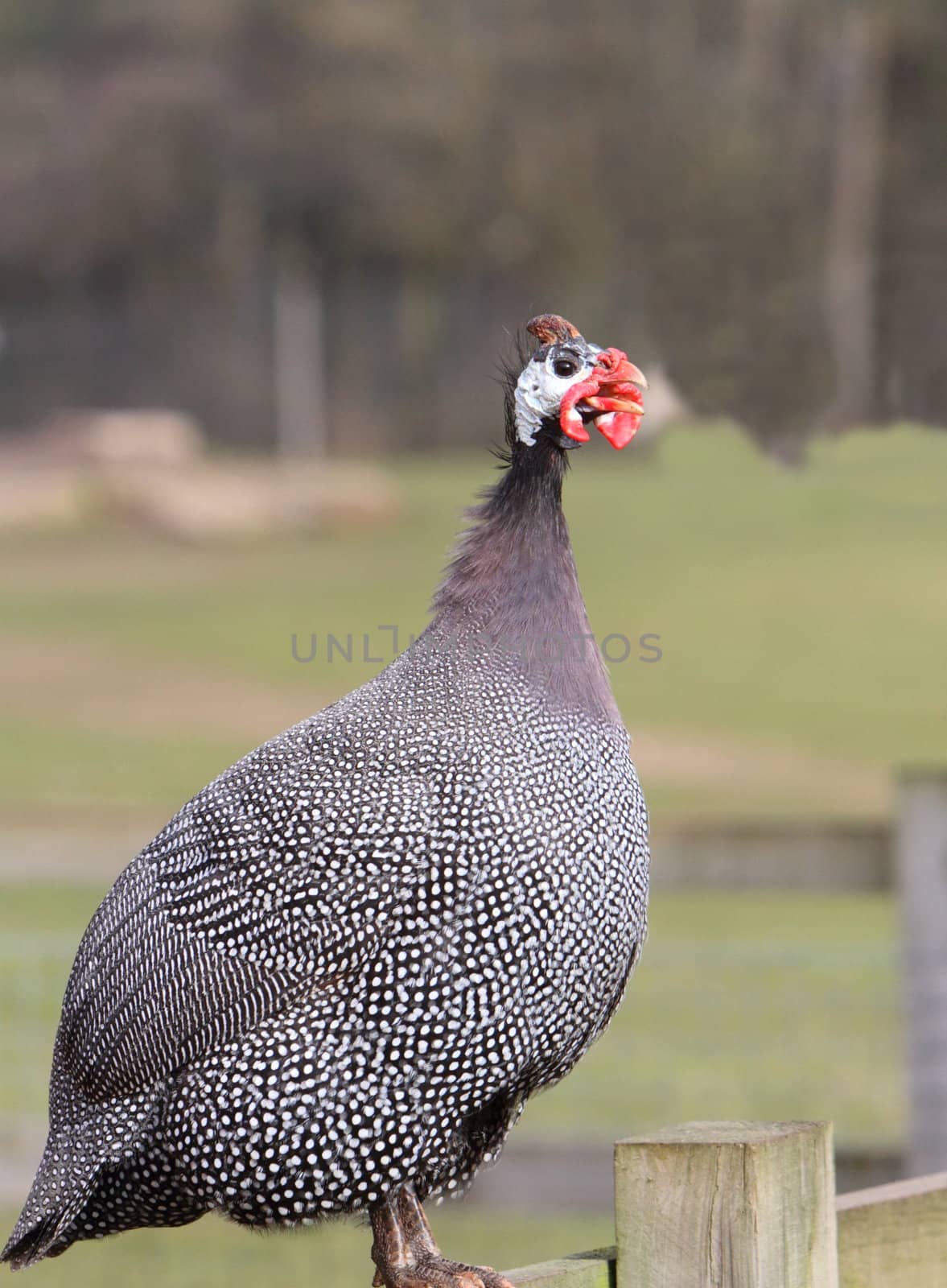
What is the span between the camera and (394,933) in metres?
1.99

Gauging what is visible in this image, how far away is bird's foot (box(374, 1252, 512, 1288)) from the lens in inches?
80.6

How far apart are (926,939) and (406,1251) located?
4.53 ft

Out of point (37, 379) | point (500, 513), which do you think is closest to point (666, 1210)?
point (500, 513)

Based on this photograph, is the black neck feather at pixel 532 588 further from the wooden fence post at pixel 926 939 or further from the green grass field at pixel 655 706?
the wooden fence post at pixel 926 939

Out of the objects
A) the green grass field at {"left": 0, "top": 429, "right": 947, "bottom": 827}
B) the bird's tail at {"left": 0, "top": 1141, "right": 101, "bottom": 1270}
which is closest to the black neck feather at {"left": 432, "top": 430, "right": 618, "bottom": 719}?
the bird's tail at {"left": 0, "top": 1141, "right": 101, "bottom": 1270}

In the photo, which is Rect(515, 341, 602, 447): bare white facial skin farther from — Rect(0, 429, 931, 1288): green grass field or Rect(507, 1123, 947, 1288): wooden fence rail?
Rect(507, 1123, 947, 1288): wooden fence rail

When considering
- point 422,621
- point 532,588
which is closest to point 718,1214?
point 532,588

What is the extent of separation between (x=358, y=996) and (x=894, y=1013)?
4.62 meters

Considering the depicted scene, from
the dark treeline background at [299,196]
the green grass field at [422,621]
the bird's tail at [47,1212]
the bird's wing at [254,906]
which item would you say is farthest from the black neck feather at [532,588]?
the green grass field at [422,621]

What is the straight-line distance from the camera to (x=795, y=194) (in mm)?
4609

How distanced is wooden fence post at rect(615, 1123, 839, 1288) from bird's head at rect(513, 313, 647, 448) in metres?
0.76

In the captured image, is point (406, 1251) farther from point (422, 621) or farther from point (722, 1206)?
point (422, 621)

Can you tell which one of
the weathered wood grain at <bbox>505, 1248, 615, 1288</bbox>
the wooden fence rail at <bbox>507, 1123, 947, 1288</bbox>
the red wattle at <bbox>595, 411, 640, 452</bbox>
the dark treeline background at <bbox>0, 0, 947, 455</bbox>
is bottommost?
the weathered wood grain at <bbox>505, 1248, 615, 1288</bbox>

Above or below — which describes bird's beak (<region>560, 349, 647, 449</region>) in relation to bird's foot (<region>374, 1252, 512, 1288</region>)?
above
